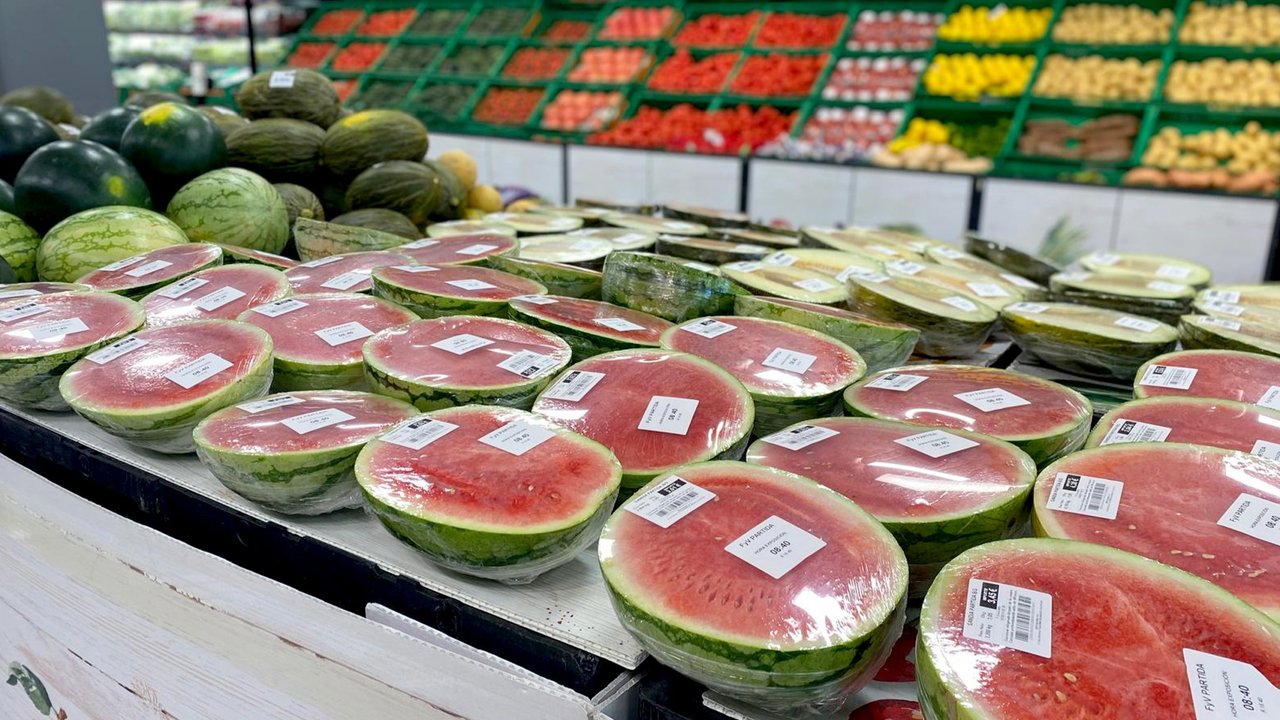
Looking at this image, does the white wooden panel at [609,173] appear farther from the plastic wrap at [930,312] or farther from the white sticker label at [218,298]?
the white sticker label at [218,298]

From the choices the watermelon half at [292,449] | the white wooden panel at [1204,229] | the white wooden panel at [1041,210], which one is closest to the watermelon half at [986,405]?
the watermelon half at [292,449]

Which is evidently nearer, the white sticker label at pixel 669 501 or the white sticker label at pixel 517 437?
the white sticker label at pixel 669 501

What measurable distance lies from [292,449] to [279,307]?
520 mm

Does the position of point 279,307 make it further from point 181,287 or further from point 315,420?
point 315,420

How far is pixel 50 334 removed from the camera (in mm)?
1390

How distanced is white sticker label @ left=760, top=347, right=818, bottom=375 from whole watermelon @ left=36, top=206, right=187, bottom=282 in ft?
4.61

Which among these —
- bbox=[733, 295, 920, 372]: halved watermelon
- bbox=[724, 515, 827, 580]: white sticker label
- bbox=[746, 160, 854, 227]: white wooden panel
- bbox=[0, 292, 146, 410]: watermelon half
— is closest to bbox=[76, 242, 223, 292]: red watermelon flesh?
bbox=[0, 292, 146, 410]: watermelon half

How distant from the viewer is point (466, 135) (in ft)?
21.5

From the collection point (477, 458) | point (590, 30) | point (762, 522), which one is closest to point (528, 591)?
point (477, 458)

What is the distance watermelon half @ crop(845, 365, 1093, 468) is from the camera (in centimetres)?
115

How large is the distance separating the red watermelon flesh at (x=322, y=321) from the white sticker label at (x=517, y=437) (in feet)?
1.27

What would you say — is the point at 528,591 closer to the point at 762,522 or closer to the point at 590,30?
the point at 762,522

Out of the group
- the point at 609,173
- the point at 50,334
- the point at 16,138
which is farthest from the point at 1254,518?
the point at 609,173

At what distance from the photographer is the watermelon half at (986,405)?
3.78 feet
